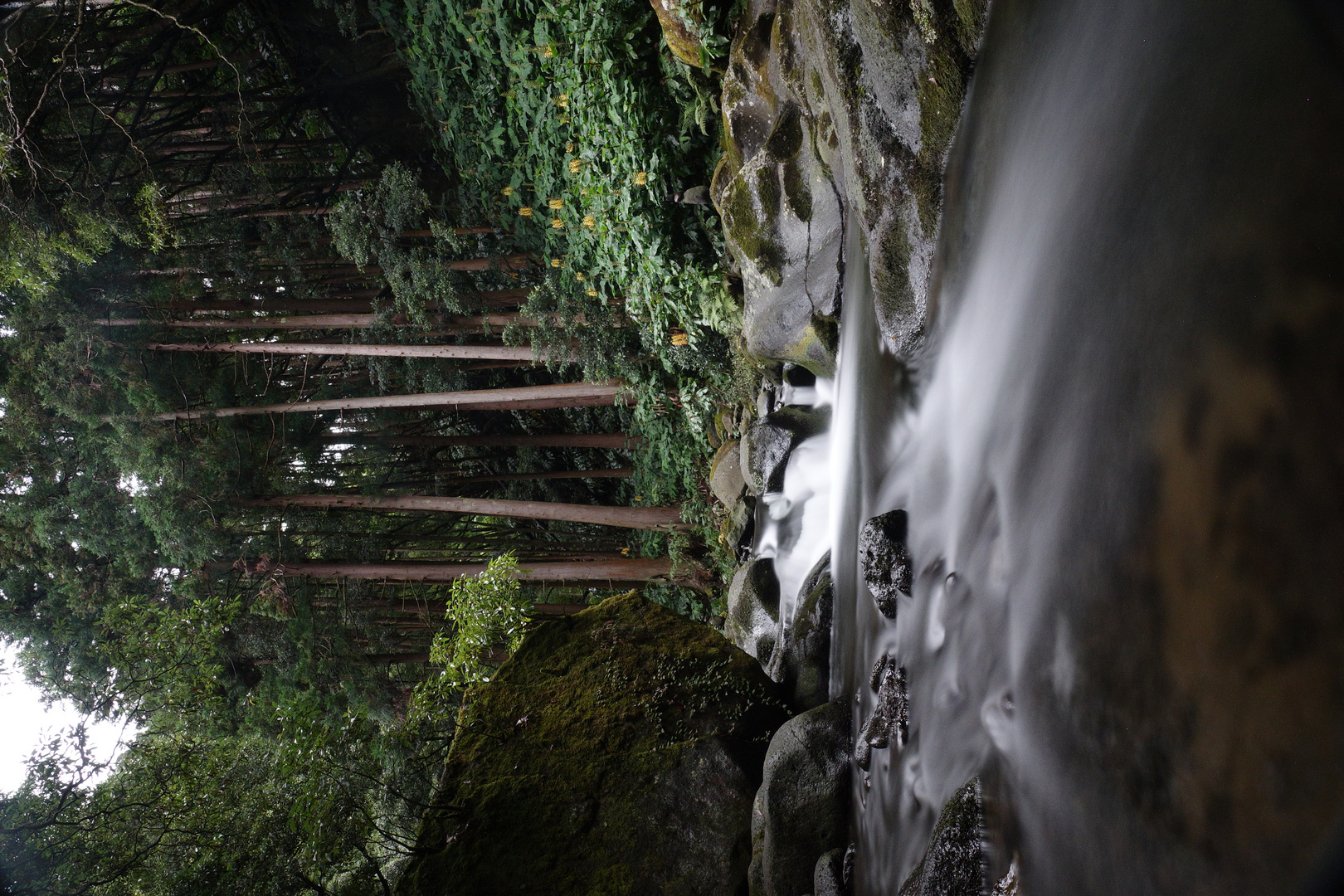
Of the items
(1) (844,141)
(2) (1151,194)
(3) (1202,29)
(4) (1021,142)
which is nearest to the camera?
(3) (1202,29)

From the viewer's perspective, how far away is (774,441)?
590 cm

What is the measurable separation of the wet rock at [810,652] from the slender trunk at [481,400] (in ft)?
11.7

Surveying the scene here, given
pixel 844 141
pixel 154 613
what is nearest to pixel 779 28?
pixel 844 141

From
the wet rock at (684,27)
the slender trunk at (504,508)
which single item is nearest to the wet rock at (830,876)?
the slender trunk at (504,508)

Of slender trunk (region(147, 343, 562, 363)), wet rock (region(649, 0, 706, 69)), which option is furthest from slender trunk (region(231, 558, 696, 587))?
wet rock (region(649, 0, 706, 69))

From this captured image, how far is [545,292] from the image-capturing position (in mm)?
7262

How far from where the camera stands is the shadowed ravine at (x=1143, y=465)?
1.22 m

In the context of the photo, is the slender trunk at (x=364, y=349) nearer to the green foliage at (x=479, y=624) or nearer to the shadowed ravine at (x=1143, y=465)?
the green foliage at (x=479, y=624)

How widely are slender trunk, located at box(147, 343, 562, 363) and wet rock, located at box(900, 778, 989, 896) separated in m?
6.03

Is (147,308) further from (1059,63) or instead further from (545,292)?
(1059,63)

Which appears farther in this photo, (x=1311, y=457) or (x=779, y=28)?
(x=779, y=28)

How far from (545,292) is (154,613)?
17.8 ft

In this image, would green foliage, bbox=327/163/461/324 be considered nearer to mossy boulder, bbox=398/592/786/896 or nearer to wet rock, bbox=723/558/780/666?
wet rock, bbox=723/558/780/666

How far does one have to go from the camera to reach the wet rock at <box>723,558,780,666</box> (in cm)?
565
